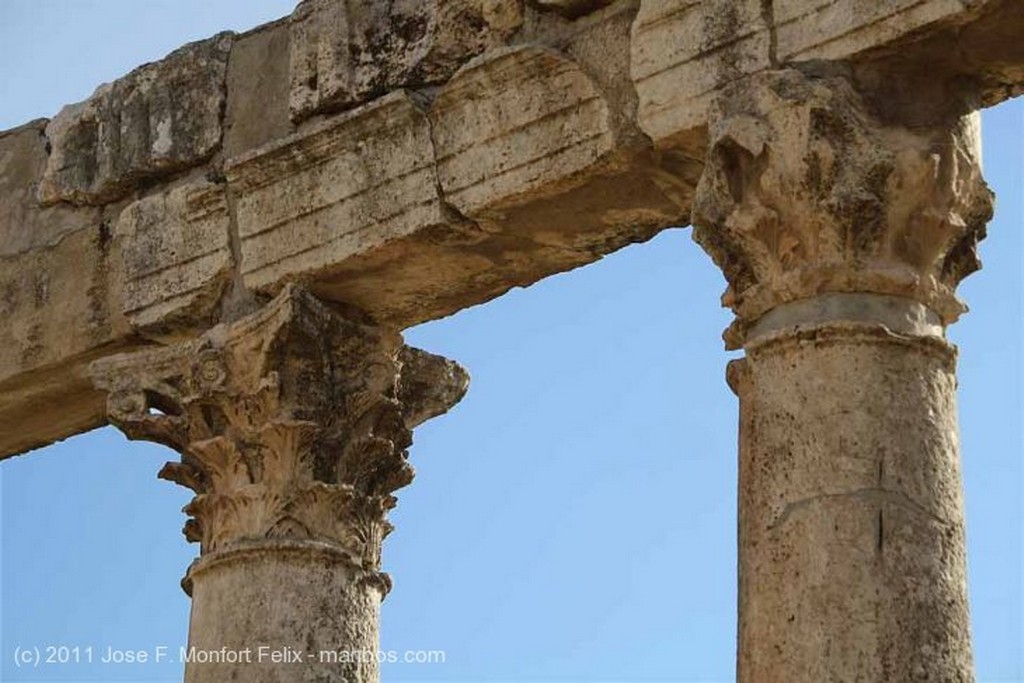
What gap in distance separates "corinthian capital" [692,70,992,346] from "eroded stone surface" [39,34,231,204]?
3725 millimetres

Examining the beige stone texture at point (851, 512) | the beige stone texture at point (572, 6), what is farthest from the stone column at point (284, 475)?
the beige stone texture at point (851, 512)

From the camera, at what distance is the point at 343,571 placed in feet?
39.6

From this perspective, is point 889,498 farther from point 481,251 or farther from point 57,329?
point 57,329

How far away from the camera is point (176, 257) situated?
42.2ft

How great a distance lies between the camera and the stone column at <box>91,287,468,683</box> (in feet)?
38.9

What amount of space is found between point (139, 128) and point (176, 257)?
2.83 feet

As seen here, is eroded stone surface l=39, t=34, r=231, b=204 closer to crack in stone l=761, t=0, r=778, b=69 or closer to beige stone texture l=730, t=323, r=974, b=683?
crack in stone l=761, t=0, r=778, b=69

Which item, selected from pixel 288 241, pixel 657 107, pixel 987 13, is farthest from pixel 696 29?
pixel 288 241

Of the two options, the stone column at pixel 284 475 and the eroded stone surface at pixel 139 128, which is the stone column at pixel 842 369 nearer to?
the stone column at pixel 284 475

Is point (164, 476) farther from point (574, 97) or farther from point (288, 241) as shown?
point (574, 97)

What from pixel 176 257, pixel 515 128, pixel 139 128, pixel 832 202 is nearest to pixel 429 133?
pixel 515 128

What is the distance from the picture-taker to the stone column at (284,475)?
11.9m

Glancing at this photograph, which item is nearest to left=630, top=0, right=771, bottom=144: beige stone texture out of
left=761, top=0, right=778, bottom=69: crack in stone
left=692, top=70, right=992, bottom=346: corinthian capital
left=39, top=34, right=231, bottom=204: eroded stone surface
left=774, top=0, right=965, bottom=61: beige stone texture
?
left=761, top=0, right=778, bottom=69: crack in stone

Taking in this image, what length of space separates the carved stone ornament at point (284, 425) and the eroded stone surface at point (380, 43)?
106 centimetres
